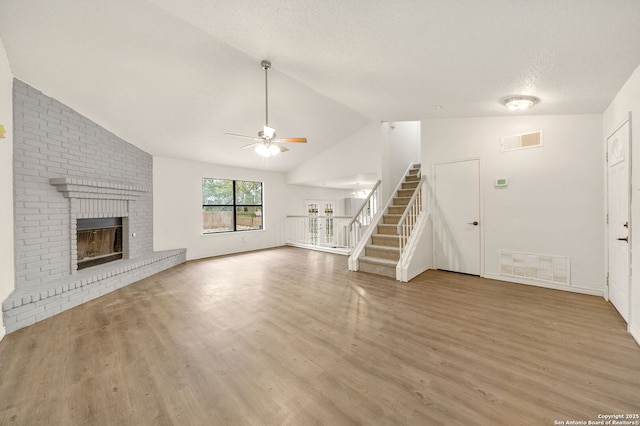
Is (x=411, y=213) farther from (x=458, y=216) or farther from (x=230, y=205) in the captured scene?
(x=230, y=205)

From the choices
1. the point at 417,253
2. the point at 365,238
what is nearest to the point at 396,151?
the point at 365,238

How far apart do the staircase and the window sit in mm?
3886

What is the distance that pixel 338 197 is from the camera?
412 inches

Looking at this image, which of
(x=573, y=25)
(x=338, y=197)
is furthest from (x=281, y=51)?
(x=338, y=197)

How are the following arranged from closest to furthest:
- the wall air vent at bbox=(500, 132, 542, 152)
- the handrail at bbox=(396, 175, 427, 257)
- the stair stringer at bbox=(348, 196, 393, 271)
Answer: the wall air vent at bbox=(500, 132, 542, 152)
the handrail at bbox=(396, 175, 427, 257)
the stair stringer at bbox=(348, 196, 393, 271)

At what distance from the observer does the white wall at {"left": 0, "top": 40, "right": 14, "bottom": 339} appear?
2703 mm

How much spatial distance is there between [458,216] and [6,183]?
254 inches

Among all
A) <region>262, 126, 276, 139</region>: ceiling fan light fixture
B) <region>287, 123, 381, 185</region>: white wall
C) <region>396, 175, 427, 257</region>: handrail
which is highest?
<region>287, 123, 381, 185</region>: white wall

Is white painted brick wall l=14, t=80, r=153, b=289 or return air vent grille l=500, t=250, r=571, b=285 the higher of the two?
white painted brick wall l=14, t=80, r=153, b=289

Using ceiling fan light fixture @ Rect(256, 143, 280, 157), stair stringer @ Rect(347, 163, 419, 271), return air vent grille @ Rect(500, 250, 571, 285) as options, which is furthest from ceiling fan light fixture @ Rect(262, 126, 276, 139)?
return air vent grille @ Rect(500, 250, 571, 285)

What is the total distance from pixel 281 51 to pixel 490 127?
3705mm

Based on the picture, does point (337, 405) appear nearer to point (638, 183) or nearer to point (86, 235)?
point (638, 183)

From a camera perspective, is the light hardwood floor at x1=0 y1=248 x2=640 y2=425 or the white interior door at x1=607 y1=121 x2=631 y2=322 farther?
the white interior door at x1=607 y1=121 x2=631 y2=322

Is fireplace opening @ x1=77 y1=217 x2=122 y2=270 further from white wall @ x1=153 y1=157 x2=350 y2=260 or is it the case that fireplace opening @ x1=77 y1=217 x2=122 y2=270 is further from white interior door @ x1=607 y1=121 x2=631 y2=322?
white interior door @ x1=607 y1=121 x2=631 y2=322
